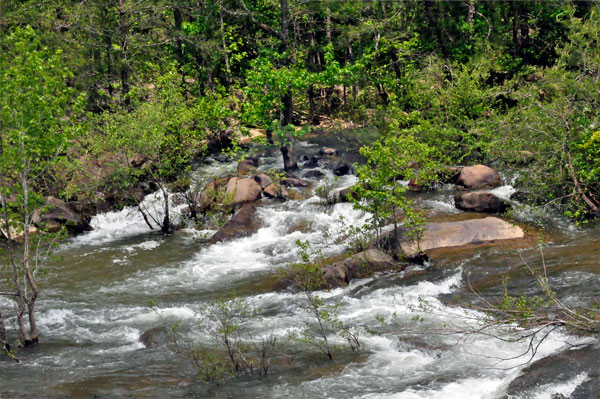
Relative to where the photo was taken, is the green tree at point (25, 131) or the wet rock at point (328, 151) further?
the wet rock at point (328, 151)

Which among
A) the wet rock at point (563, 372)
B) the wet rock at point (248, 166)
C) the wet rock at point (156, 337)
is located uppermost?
the wet rock at point (563, 372)

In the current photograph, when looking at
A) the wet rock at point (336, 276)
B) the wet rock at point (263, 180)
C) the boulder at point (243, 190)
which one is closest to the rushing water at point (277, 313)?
the wet rock at point (336, 276)

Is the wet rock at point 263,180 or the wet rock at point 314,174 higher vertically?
the wet rock at point 263,180

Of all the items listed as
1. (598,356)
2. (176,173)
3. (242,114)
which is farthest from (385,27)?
(598,356)

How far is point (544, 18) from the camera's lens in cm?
2738

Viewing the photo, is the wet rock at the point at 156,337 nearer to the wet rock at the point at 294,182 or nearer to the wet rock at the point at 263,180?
the wet rock at the point at 263,180

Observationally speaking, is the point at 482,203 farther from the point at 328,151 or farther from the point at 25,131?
the point at 25,131

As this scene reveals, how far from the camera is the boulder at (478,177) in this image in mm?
20672

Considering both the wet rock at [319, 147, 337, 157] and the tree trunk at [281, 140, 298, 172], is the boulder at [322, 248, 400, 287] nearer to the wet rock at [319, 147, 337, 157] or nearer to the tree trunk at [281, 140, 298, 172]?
the tree trunk at [281, 140, 298, 172]

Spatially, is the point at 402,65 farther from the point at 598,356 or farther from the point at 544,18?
the point at 598,356

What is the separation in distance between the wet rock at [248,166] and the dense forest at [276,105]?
0.47 feet

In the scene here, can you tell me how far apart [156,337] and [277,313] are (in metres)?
2.55

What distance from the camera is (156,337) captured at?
446 inches

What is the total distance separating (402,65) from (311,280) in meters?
18.1
